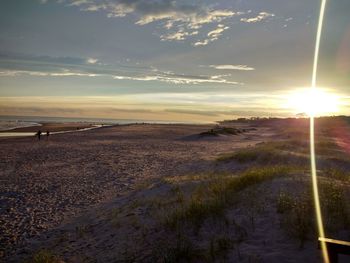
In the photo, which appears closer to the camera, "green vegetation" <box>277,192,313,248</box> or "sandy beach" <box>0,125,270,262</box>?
"green vegetation" <box>277,192,313,248</box>

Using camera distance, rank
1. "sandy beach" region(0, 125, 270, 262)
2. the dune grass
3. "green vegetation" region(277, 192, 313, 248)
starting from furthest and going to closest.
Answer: "sandy beach" region(0, 125, 270, 262)
the dune grass
"green vegetation" region(277, 192, 313, 248)

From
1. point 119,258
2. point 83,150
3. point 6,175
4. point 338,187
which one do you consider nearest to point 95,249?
point 119,258

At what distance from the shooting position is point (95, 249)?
28.3ft

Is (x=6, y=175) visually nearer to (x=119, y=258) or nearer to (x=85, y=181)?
(x=85, y=181)

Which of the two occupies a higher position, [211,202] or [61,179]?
[211,202]

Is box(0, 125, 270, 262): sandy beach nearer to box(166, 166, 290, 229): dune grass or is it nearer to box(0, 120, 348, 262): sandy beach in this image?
box(0, 120, 348, 262): sandy beach

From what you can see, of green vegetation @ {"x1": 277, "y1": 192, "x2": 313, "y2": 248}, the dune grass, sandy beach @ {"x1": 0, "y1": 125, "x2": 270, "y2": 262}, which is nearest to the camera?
green vegetation @ {"x1": 277, "y1": 192, "x2": 313, "y2": 248}

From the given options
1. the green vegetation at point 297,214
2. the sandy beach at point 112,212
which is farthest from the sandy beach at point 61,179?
the green vegetation at point 297,214

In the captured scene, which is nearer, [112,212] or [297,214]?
[297,214]

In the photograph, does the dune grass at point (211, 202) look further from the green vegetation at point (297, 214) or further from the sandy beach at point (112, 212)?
the green vegetation at point (297, 214)

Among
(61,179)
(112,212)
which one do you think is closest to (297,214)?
(112,212)

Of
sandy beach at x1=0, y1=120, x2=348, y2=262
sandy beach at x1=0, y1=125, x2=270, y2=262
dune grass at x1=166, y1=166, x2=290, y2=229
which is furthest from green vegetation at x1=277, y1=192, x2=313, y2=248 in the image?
sandy beach at x1=0, y1=125, x2=270, y2=262

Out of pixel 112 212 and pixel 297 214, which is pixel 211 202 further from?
pixel 112 212

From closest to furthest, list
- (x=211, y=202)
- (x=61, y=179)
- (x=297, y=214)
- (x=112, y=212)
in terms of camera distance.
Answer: (x=297, y=214), (x=211, y=202), (x=112, y=212), (x=61, y=179)
